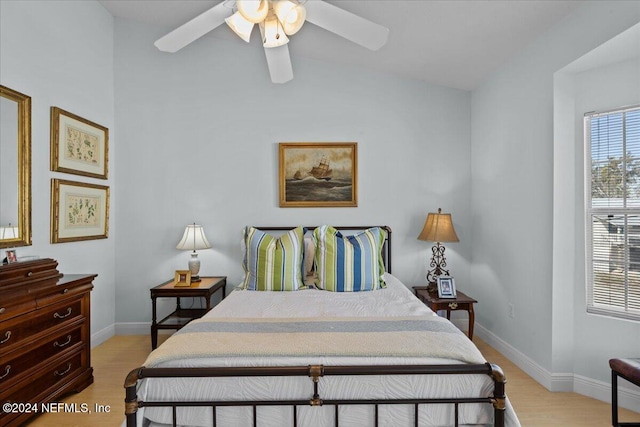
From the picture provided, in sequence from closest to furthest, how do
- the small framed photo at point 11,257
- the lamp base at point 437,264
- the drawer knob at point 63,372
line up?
the small framed photo at point 11,257
the drawer knob at point 63,372
the lamp base at point 437,264

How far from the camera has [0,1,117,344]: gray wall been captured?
2.59m

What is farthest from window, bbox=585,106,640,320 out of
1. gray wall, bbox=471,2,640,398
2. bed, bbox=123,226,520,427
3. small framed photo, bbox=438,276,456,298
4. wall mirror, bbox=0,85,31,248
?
wall mirror, bbox=0,85,31,248

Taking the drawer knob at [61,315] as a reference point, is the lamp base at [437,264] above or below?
above

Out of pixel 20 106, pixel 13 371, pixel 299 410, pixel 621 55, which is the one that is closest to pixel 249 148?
pixel 20 106

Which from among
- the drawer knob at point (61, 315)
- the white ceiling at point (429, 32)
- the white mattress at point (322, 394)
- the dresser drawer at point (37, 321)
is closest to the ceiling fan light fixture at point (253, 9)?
the white ceiling at point (429, 32)

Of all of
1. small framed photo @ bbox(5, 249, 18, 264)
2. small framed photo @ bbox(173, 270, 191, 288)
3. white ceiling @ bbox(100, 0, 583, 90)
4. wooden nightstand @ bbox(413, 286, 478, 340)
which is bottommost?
wooden nightstand @ bbox(413, 286, 478, 340)

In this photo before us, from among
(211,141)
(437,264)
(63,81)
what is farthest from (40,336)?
(437,264)

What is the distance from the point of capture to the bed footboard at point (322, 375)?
1.40 m

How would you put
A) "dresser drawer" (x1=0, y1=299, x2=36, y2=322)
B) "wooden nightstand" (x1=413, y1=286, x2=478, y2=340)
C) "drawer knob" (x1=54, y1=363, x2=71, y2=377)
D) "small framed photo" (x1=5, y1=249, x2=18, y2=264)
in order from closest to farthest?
"dresser drawer" (x1=0, y1=299, x2=36, y2=322) → "small framed photo" (x1=5, y1=249, x2=18, y2=264) → "drawer knob" (x1=54, y1=363, x2=71, y2=377) → "wooden nightstand" (x1=413, y1=286, x2=478, y2=340)

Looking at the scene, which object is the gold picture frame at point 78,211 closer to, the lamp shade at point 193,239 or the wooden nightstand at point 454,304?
the lamp shade at point 193,239

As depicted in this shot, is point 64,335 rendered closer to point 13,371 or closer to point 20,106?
point 13,371

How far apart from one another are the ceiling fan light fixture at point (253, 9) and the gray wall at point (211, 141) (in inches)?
78.8

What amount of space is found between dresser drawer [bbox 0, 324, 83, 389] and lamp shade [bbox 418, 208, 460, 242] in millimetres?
3094

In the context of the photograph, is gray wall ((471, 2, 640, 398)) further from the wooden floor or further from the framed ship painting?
the framed ship painting
